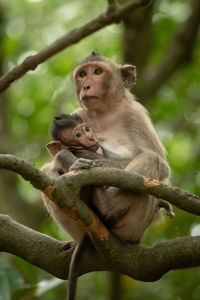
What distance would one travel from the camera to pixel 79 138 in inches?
176

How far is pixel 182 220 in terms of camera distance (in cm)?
695

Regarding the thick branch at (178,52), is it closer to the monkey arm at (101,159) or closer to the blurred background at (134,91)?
the blurred background at (134,91)

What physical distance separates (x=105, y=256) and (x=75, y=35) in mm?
1904

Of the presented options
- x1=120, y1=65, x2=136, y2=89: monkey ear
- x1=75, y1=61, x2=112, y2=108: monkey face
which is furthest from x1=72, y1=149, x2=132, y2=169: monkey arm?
x1=120, y1=65, x2=136, y2=89: monkey ear

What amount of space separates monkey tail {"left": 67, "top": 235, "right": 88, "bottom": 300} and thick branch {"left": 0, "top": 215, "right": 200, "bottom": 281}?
12 cm

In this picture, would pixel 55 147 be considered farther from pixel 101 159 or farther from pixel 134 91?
pixel 134 91

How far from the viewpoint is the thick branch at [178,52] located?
952cm

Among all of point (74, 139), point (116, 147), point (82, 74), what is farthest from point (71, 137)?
point (82, 74)

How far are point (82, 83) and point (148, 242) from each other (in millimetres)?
3537

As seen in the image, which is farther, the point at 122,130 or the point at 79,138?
the point at 122,130

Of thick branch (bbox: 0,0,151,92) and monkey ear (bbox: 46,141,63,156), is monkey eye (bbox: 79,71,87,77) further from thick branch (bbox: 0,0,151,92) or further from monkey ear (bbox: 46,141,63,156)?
monkey ear (bbox: 46,141,63,156)

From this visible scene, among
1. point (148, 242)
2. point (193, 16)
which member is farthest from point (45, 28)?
point (148, 242)

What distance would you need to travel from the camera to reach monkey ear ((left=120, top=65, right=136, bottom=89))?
18.5 ft

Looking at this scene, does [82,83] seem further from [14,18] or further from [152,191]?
[14,18]
